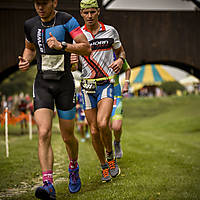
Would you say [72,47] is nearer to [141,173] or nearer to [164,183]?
[164,183]

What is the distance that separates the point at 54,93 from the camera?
530 cm

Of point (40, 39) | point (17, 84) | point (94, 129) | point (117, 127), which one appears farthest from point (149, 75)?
point (40, 39)

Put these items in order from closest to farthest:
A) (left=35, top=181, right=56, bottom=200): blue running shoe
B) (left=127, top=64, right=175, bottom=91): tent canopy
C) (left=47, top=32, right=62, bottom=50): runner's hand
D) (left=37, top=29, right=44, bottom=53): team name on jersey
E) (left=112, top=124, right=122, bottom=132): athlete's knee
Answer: (left=35, top=181, right=56, bottom=200): blue running shoe
(left=47, top=32, right=62, bottom=50): runner's hand
(left=37, top=29, right=44, bottom=53): team name on jersey
(left=112, top=124, right=122, bottom=132): athlete's knee
(left=127, top=64, right=175, bottom=91): tent canopy

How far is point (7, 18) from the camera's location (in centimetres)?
2009

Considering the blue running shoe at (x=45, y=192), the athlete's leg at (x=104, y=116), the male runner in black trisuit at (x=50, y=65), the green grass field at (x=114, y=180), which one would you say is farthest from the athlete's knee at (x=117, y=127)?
the blue running shoe at (x=45, y=192)

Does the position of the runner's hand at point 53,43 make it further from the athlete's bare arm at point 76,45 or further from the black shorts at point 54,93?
the black shorts at point 54,93

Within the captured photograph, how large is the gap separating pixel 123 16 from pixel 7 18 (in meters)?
5.80

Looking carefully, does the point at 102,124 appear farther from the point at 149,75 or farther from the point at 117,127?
the point at 149,75

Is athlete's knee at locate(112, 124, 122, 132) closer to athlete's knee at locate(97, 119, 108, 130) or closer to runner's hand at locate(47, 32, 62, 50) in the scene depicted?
athlete's knee at locate(97, 119, 108, 130)

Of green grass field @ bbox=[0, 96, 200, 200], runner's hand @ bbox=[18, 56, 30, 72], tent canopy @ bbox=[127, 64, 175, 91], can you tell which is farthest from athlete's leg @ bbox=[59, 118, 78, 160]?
tent canopy @ bbox=[127, 64, 175, 91]

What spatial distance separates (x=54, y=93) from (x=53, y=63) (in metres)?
0.39

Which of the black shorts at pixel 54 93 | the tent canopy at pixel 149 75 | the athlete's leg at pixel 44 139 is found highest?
the black shorts at pixel 54 93

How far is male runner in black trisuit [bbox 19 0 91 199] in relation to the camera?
5.00m

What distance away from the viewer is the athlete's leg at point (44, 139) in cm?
494
